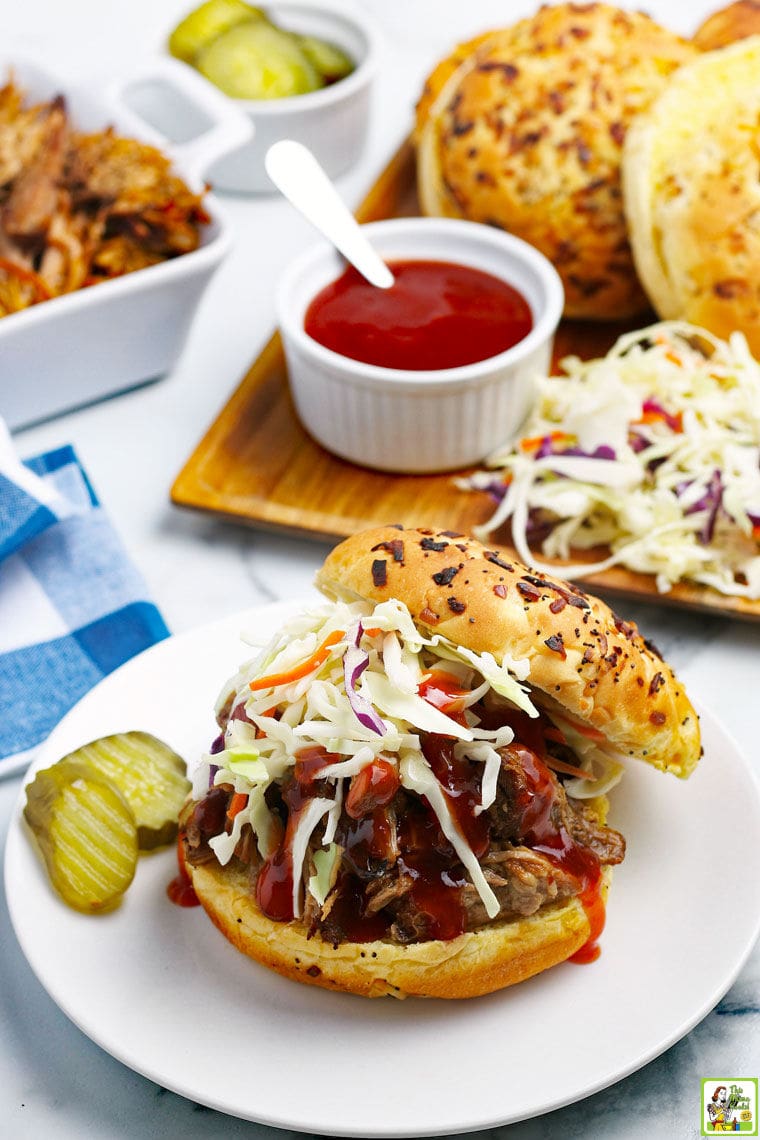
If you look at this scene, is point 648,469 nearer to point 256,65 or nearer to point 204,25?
point 256,65

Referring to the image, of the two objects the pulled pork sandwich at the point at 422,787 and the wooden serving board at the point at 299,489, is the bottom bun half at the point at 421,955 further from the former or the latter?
the wooden serving board at the point at 299,489

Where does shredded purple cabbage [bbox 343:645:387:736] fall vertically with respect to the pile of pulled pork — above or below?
below

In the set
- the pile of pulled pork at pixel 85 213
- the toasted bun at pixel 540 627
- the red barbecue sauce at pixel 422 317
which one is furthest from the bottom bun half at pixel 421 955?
the pile of pulled pork at pixel 85 213

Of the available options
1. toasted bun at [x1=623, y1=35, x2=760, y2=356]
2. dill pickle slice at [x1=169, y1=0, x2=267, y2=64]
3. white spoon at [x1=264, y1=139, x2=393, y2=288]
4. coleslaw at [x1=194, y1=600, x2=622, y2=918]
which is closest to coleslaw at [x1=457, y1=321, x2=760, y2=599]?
toasted bun at [x1=623, y1=35, x2=760, y2=356]

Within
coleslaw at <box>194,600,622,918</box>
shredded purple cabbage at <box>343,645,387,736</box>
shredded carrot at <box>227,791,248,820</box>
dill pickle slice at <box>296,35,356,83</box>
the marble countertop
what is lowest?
the marble countertop

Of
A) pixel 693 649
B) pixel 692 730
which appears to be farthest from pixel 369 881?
pixel 693 649

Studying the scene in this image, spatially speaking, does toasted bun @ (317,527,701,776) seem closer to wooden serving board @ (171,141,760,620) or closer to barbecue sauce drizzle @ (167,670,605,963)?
barbecue sauce drizzle @ (167,670,605,963)

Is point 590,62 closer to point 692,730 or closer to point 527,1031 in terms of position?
point 692,730
